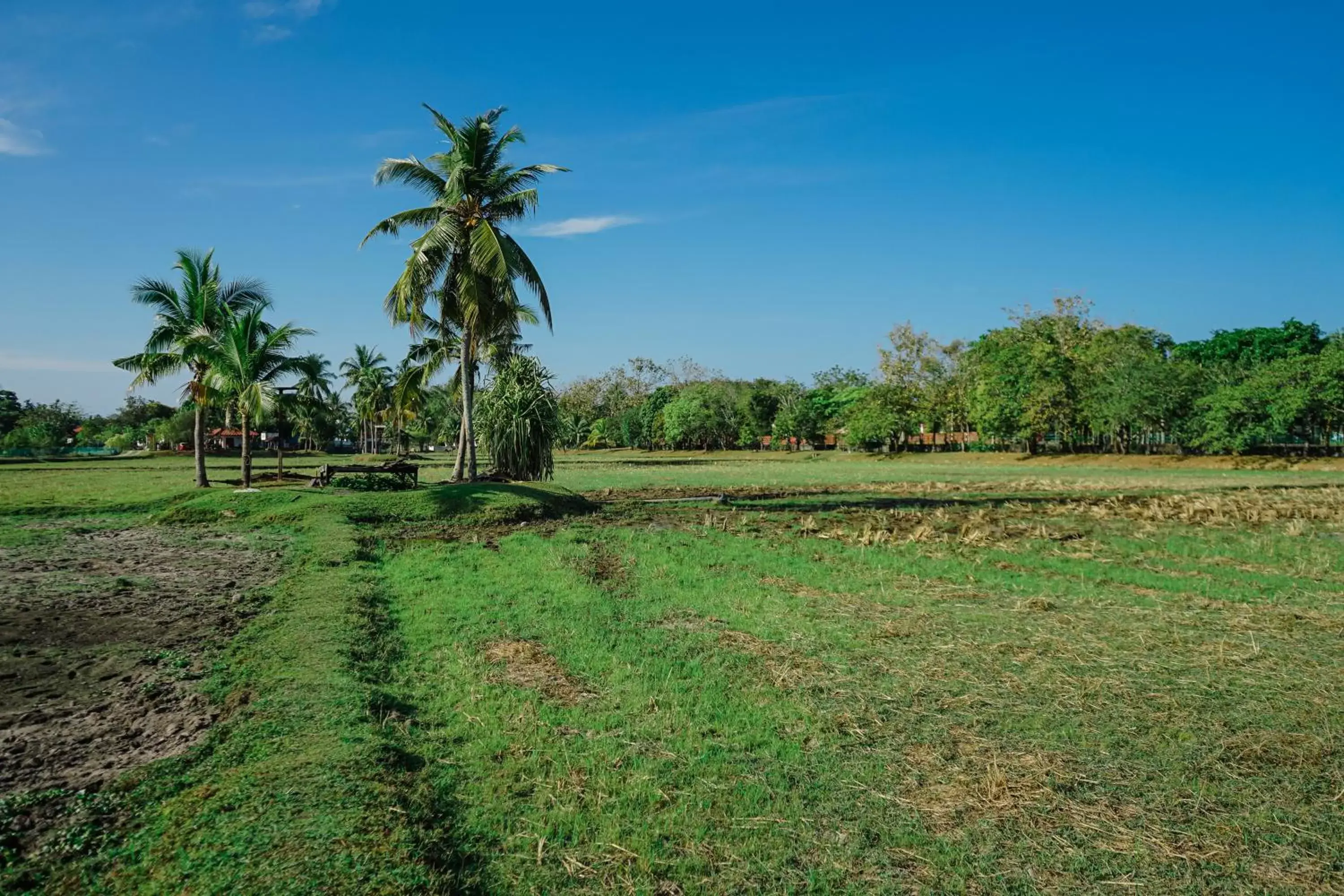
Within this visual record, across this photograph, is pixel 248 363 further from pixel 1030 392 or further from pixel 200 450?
pixel 1030 392

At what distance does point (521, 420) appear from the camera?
23.9 meters

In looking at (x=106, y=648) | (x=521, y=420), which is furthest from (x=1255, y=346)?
(x=106, y=648)

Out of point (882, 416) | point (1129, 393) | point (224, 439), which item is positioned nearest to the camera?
point (1129, 393)

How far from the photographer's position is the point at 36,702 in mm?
5668

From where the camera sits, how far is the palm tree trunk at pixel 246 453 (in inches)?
901

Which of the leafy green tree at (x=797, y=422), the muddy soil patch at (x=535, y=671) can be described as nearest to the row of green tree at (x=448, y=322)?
the muddy soil patch at (x=535, y=671)

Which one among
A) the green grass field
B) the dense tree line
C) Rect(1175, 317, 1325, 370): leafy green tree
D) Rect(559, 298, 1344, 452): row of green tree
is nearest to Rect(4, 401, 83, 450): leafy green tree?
the dense tree line

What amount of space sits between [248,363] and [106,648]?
1824 cm

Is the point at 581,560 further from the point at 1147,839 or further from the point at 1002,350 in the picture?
the point at 1002,350

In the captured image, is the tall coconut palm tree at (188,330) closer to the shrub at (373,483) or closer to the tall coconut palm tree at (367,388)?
the shrub at (373,483)

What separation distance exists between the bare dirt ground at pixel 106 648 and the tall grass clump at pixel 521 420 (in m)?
11.3

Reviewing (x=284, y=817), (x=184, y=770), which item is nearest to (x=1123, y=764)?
(x=284, y=817)

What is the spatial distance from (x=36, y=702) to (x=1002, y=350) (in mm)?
62101

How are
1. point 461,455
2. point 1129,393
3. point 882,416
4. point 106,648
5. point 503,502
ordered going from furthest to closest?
point 882,416 < point 1129,393 < point 461,455 < point 503,502 < point 106,648
